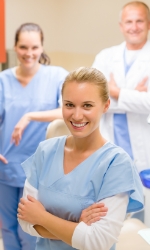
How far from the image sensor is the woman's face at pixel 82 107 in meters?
1.13

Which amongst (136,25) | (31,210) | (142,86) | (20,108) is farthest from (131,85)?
(31,210)

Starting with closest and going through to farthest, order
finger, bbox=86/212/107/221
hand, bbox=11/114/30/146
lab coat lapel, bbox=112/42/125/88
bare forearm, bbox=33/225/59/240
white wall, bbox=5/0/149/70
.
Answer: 1. finger, bbox=86/212/107/221
2. bare forearm, bbox=33/225/59/240
3. hand, bbox=11/114/30/146
4. lab coat lapel, bbox=112/42/125/88
5. white wall, bbox=5/0/149/70

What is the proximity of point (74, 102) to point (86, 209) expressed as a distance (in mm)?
307

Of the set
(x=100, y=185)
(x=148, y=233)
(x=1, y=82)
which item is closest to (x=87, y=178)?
(x=100, y=185)

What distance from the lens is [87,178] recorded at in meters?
1.15

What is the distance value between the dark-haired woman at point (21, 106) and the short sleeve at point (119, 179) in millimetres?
1003

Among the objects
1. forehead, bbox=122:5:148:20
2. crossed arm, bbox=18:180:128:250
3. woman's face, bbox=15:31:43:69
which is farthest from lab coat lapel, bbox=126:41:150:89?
crossed arm, bbox=18:180:128:250

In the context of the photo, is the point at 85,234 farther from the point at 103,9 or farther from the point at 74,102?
the point at 103,9

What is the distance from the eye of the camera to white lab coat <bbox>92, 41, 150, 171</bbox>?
2014 mm

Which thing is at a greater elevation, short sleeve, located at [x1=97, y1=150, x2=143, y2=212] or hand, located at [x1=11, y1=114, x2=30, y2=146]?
short sleeve, located at [x1=97, y1=150, x2=143, y2=212]

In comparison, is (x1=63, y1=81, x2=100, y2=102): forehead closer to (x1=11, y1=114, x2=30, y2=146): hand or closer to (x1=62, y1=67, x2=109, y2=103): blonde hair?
(x1=62, y1=67, x2=109, y2=103): blonde hair

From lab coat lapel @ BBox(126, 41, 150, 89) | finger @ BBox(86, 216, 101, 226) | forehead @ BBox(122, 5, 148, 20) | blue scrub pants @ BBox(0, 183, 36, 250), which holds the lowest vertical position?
blue scrub pants @ BBox(0, 183, 36, 250)

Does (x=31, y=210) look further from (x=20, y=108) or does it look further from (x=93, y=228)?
(x=20, y=108)

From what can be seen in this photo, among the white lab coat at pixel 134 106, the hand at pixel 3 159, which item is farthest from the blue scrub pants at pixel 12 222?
the white lab coat at pixel 134 106
